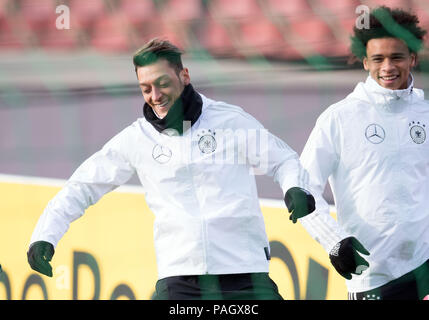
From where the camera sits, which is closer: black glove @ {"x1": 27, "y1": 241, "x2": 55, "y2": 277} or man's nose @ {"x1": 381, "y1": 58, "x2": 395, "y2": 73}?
black glove @ {"x1": 27, "y1": 241, "x2": 55, "y2": 277}

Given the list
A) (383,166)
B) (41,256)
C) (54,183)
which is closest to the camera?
(41,256)

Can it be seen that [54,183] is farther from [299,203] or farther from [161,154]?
[299,203]

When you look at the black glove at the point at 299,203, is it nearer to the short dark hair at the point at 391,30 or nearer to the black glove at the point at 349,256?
the black glove at the point at 349,256

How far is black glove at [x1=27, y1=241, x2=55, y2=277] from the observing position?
1743 millimetres

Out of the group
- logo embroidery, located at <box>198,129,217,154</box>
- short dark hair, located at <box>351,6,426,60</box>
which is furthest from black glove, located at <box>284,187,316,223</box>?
short dark hair, located at <box>351,6,426,60</box>

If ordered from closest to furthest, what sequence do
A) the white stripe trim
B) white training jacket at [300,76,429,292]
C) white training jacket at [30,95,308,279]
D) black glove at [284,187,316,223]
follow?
black glove at [284,187,316,223] → white training jacket at [30,95,308,279] → white training jacket at [300,76,429,292] → the white stripe trim

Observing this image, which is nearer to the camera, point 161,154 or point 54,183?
point 161,154

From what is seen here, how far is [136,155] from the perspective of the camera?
1.82m

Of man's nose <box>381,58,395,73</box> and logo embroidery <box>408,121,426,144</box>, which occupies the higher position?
man's nose <box>381,58,395,73</box>

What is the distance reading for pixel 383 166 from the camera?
6.09 feet

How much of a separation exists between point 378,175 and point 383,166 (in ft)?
0.08

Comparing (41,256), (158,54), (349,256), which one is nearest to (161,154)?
(158,54)

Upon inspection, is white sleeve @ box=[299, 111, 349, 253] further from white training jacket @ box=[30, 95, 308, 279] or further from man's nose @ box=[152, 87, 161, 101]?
man's nose @ box=[152, 87, 161, 101]
